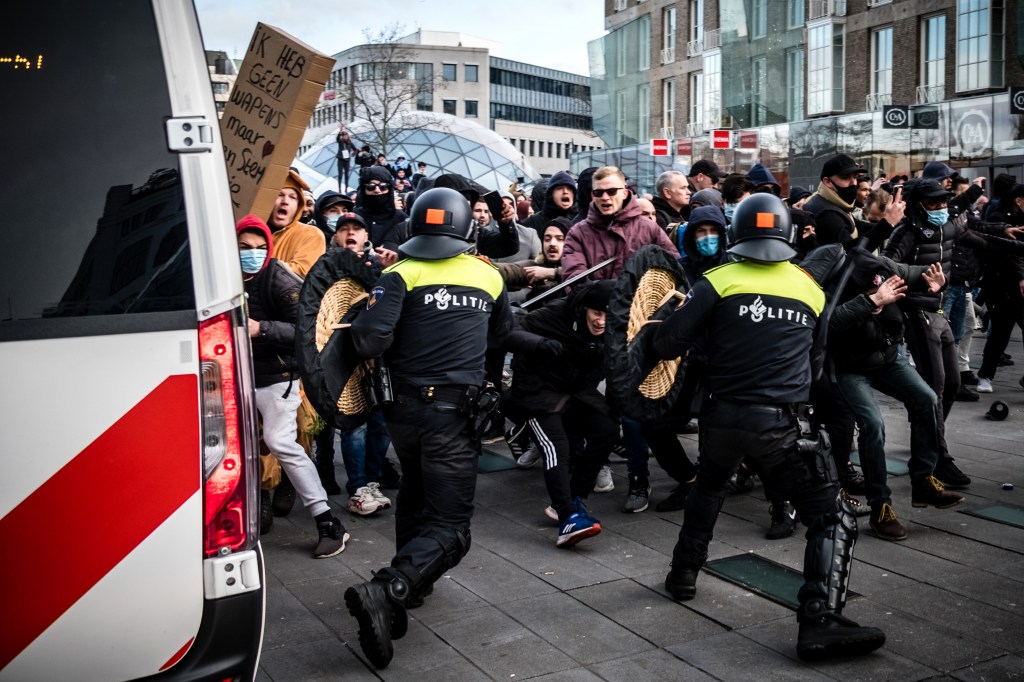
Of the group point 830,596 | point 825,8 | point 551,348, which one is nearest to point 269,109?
point 551,348

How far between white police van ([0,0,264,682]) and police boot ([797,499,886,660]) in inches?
98.7

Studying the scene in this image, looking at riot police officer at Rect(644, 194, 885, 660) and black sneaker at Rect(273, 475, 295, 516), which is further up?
riot police officer at Rect(644, 194, 885, 660)

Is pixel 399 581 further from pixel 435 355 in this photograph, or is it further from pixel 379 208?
pixel 379 208

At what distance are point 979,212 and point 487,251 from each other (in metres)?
8.26

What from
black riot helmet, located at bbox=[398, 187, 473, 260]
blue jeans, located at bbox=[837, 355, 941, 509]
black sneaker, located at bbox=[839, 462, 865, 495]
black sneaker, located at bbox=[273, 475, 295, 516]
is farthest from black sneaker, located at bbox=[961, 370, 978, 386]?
black riot helmet, located at bbox=[398, 187, 473, 260]

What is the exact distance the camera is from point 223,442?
9.56ft

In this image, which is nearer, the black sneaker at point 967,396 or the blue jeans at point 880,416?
the blue jeans at point 880,416

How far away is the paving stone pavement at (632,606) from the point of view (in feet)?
14.8

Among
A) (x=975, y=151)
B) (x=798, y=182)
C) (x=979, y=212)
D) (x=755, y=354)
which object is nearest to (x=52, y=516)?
(x=755, y=354)

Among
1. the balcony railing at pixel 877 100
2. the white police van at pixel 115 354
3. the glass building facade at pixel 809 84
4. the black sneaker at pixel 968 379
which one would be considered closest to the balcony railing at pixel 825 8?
the glass building facade at pixel 809 84

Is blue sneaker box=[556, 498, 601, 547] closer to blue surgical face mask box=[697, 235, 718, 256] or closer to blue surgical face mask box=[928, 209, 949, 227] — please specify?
blue surgical face mask box=[697, 235, 718, 256]

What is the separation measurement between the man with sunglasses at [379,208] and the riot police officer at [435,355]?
379 cm

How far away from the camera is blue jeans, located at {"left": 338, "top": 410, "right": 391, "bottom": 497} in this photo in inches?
276

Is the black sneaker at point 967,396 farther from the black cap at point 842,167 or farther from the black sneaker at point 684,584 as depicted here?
the black sneaker at point 684,584
